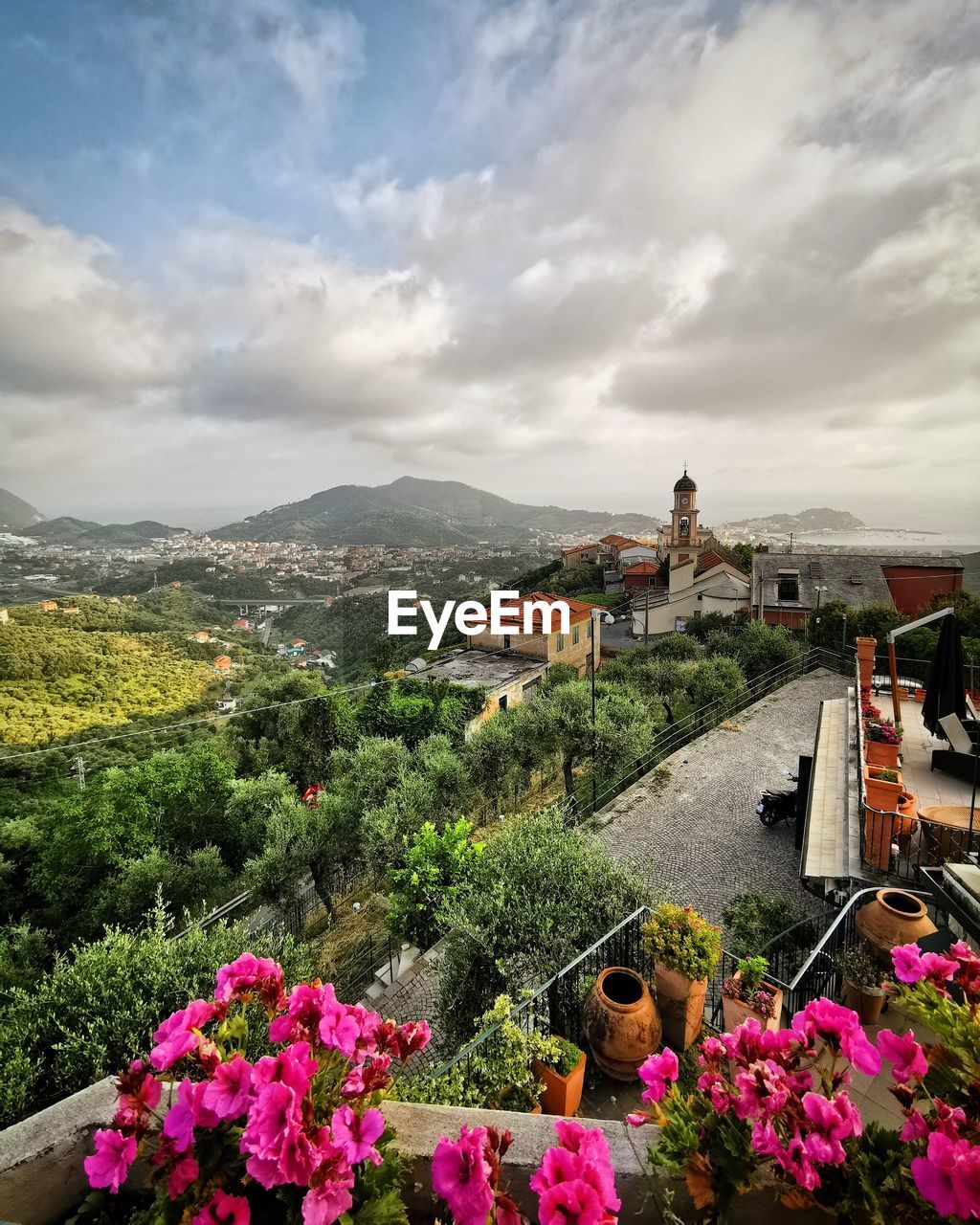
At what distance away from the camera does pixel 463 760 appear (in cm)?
1552

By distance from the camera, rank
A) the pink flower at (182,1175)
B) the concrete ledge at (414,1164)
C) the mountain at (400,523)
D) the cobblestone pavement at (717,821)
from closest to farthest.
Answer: the pink flower at (182,1175) → the concrete ledge at (414,1164) → the cobblestone pavement at (717,821) → the mountain at (400,523)

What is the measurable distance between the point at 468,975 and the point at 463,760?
380 inches

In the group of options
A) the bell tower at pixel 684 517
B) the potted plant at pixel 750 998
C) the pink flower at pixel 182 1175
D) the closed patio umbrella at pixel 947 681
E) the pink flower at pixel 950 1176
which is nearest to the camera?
the pink flower at pixel 950 1176

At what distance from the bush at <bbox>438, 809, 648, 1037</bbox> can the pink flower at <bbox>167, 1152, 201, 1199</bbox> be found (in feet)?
14.9

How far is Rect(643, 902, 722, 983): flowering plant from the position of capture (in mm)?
4320

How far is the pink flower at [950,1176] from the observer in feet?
3.75

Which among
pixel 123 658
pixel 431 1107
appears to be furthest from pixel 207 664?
pixel 431 1107

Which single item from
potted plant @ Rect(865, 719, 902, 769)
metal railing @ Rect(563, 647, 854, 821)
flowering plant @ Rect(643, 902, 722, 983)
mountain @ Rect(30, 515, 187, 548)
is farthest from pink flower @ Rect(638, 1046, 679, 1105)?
mountain @ Rect(30, 515, 187, 548)

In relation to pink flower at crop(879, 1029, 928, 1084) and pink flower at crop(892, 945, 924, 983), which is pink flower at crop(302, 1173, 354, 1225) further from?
pink flower at crop(892, 945, 924, 983)

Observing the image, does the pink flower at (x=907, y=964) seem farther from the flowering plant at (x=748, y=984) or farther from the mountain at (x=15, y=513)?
the mountain at (x=15, y=513)

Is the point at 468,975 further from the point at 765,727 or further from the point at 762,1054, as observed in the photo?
the point at 765,727

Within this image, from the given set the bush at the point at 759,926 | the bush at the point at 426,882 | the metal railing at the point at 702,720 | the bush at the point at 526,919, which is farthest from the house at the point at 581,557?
the bush at the point at 526,919

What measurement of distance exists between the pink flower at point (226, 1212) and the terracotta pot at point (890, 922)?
520 cm

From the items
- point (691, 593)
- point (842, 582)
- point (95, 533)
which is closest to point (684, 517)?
point (691, 593)
